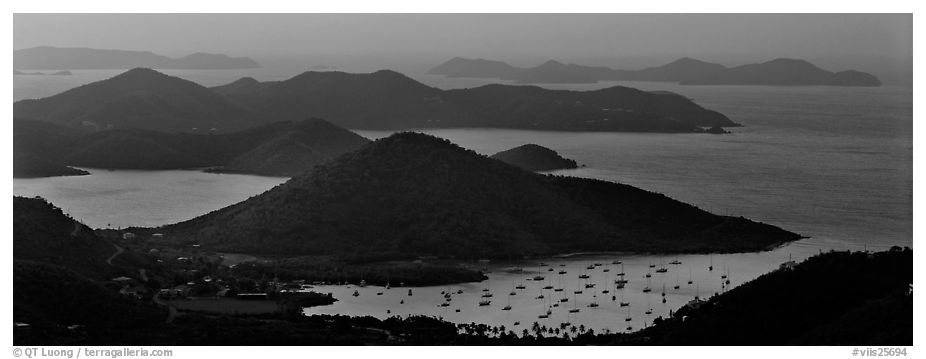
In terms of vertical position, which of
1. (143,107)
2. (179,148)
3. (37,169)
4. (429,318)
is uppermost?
(143,107)

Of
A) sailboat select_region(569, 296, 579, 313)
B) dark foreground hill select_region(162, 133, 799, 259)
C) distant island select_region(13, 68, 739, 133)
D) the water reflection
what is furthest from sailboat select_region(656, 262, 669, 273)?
distant island select_region(13, 68, 739, 133)

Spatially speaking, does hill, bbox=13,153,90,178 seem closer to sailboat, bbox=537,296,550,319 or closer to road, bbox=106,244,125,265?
road, bbox=106,244,125,265

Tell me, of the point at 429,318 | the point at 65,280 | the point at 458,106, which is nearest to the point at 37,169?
the point at 65,280

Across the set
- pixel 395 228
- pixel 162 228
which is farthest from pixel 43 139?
pixel 395 228

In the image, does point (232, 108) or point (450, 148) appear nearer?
point (450, 148)

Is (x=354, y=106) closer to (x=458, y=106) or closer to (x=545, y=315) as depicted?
(x=458, y=106)

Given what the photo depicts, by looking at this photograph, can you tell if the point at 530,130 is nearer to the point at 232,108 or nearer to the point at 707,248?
the point at 232,108

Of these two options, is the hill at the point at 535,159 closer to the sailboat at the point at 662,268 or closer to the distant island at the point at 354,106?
the distant island at the point at 354,106
